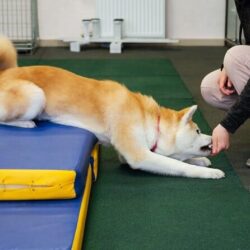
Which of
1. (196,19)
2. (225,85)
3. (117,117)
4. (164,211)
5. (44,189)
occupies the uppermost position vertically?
(196,19)

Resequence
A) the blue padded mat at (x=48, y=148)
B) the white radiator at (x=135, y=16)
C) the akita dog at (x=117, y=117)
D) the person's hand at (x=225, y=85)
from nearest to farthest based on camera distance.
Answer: the blue padded mat at (x=48, y=148), the akita dog at (x=117, y=117), the person's hand at (x=225, y=85), the white radiator at (x=135, y=16)

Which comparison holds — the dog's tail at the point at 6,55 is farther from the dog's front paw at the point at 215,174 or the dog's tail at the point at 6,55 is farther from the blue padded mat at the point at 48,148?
the dog's front paw at the point at 215,174

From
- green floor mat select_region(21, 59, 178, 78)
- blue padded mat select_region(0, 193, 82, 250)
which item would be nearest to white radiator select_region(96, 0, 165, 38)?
green floor mat select_region(21, 59, 178, 78)

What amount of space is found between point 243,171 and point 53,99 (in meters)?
0.97

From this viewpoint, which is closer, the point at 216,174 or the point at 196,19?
the point at 216,174

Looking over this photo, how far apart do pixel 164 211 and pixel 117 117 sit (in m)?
0.52

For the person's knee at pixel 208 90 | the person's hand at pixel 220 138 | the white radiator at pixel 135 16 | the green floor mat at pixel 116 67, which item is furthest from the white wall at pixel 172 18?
the person's hand at pixel 220 138

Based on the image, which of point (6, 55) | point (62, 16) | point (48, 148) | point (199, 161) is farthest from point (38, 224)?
point (62, 16)

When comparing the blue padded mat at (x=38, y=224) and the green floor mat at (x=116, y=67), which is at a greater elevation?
the green floor mat at (x=116, y=67)

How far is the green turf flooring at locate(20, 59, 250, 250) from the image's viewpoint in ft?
5.49

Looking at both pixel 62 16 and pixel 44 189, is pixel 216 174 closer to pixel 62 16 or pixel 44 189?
pixel 44 189

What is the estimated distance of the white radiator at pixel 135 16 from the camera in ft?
20.7

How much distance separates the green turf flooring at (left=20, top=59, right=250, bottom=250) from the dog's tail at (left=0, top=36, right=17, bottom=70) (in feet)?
2.23

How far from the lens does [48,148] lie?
2.00 metres
